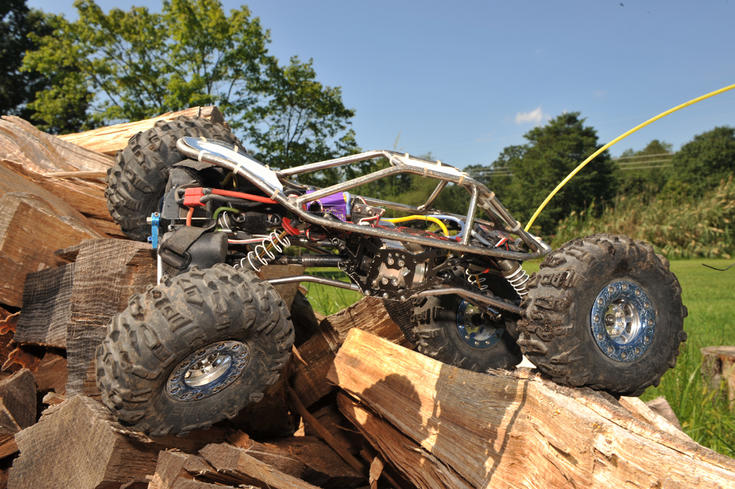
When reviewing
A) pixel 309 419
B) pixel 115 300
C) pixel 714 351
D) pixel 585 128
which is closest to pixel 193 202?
pixel 115 300

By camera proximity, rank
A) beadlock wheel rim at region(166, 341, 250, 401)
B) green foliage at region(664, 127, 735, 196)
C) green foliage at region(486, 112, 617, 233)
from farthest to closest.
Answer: green foliage at region(664, 127, 735, 196), green foliage at region(486, 112, 617, 233), beadlock wheel rim at region(166, 341, 250, 401)

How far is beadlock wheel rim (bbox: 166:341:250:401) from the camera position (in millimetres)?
2326

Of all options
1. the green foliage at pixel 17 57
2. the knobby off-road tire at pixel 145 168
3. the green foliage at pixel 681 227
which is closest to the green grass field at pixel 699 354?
the knobby off-road tire at pixel 145 168

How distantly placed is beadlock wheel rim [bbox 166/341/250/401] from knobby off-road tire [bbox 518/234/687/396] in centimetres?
146

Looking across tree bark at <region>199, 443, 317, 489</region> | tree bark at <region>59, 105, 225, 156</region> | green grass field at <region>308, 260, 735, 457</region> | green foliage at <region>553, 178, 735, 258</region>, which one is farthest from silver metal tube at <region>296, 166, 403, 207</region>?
green foliage at <region>553, 178, 735, 258</region>

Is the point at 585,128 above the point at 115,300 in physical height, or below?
above

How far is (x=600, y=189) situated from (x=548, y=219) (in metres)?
11.8

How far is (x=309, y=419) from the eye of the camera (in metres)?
3.34

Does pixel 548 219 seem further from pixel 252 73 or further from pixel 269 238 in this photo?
pixel 269 238

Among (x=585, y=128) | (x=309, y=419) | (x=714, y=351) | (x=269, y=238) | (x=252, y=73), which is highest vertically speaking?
(x=585, y=128)

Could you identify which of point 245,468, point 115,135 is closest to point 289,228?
point 245,468

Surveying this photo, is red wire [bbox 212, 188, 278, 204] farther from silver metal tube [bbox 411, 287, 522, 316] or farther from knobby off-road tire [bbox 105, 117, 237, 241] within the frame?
silver metal tube [bbox 411, 287, 522, 316]

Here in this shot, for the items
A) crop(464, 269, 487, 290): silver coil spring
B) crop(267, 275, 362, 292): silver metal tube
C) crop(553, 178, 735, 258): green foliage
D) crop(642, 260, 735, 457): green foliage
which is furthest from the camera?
crop(553, 178, 735, 258): green foliage

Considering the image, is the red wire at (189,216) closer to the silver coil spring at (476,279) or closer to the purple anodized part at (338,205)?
the purple anodized part at (338,205)
